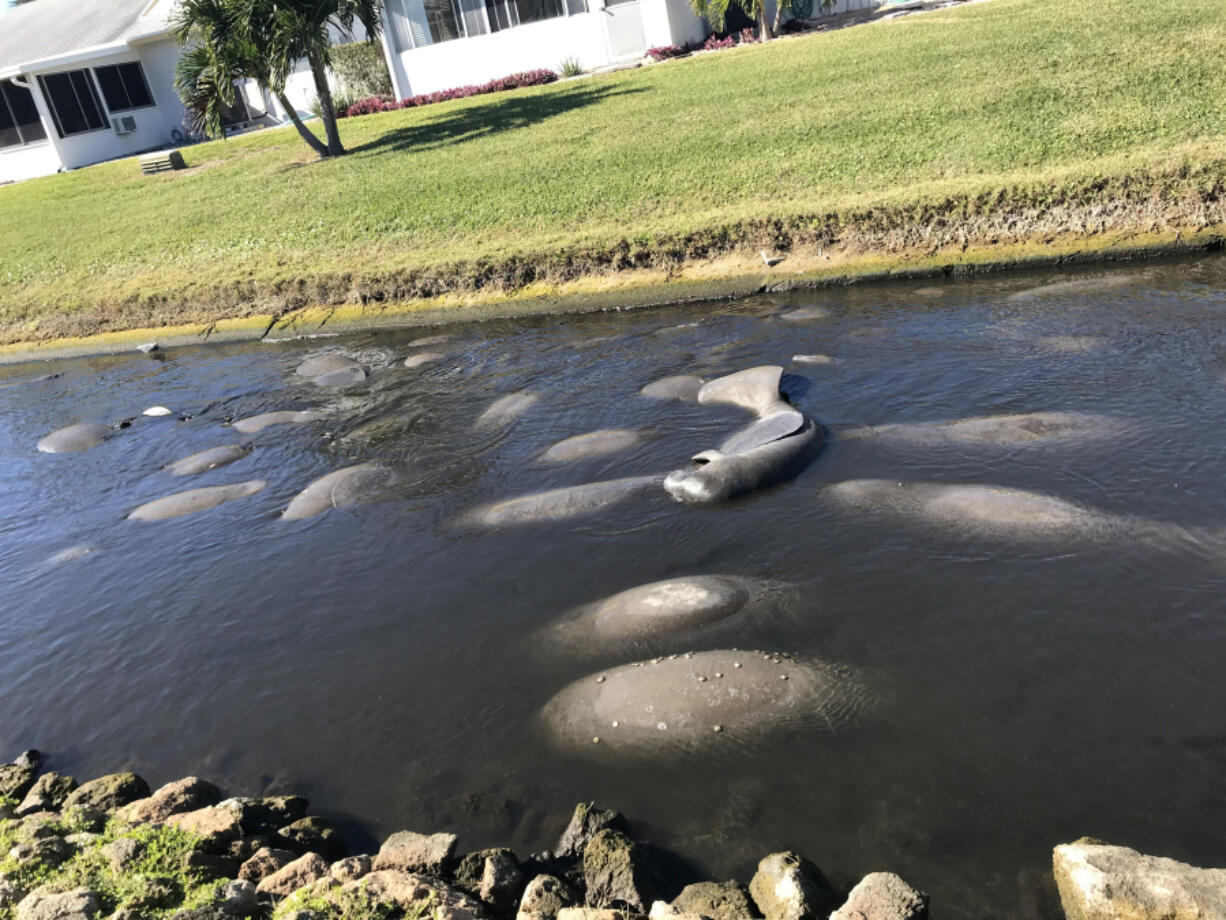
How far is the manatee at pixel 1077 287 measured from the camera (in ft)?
44.9

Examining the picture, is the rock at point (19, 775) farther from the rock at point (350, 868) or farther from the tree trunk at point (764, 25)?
the tree trunk at point (764, 25)

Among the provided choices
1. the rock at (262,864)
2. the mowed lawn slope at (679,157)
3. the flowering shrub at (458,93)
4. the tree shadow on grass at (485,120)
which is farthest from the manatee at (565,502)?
the flowering shrub at (458,93)

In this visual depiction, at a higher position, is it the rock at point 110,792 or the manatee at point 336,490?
the manatee at point 336,490

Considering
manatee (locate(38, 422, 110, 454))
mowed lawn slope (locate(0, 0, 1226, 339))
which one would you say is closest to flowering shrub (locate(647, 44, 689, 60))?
mowed lawn slope (locate(0, 0, 1226, 339))

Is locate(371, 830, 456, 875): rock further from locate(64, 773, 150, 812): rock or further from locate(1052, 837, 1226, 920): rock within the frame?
locate(1052, 837, 1226, 920): rock

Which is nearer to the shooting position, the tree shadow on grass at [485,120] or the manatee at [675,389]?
the manatee at [675,389]

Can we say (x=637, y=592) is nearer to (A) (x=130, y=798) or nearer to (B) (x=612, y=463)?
(B) (x=612, y=463)

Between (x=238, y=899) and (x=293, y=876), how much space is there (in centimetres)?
39

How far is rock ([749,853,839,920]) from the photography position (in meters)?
5.05

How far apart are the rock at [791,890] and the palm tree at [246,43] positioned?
→ 82.9 ft

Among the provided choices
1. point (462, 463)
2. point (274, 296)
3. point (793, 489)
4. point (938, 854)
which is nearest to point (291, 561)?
point (462, 463)

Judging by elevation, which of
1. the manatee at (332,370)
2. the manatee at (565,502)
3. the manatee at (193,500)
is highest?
the manatee at (332,370)

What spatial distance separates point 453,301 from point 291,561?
859 centimetres

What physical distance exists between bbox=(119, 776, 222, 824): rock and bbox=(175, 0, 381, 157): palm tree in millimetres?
23013
